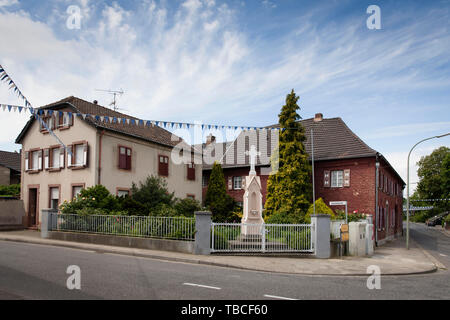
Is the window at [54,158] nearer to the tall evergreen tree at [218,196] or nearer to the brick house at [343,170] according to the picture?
the tall evergreen tree at [218,196]

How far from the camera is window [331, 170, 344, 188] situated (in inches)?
1019

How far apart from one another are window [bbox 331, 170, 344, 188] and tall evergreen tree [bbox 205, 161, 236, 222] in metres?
7.36

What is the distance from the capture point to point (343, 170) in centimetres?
2578

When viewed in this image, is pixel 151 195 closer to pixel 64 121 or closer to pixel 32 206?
pixel 64 121

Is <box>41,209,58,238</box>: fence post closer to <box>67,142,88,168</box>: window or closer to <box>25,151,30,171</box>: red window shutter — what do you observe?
<box>67,142,88,168</box>: window

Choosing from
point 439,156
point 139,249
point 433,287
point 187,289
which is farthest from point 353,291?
point 439,156

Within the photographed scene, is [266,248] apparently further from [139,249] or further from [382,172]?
[382,172]

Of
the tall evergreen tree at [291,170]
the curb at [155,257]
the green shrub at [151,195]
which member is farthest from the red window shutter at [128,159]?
the tall evergreen tree at [291,170]

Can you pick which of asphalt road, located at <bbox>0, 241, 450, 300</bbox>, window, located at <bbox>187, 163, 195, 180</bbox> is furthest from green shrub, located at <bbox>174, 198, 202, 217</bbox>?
asphalt road, located at <bbox>0, 241, 450, 300</bbox>

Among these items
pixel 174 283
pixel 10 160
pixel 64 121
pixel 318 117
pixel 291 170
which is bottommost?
pixel 174 283

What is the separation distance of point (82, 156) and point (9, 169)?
16.0 metres

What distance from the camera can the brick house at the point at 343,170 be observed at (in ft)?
80.7

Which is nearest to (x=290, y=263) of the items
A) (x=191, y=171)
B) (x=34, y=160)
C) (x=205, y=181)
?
(x=191, y=171)
